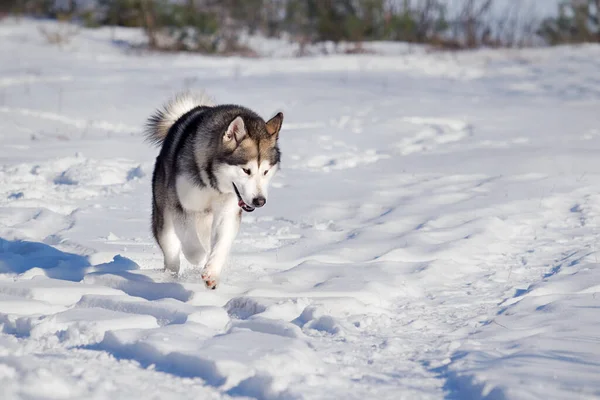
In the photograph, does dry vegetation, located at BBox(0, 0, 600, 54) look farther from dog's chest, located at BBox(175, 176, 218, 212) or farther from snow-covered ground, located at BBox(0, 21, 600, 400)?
dog's chest, located at BBox(175, 176, 218, 212)

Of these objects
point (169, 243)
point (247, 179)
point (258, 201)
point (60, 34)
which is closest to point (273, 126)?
point (247, 179)

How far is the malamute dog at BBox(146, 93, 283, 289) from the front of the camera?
13.4ft

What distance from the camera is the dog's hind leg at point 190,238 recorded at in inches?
169

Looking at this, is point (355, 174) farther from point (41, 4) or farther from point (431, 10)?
point (41, 4)

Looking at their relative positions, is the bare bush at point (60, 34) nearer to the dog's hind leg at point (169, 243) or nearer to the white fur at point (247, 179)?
the dog's hind leg at point (169, 243)

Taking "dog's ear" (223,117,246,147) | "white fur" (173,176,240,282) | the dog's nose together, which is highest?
"dog's ear" (223,117,246,147)

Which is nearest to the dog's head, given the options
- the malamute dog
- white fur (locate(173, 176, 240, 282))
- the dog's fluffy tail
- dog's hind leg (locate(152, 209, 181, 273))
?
the malamute dog

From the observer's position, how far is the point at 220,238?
4156 millimetres

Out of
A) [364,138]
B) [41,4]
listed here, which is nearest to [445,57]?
[364,138]

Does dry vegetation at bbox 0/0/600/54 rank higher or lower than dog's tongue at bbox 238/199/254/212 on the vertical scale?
higher

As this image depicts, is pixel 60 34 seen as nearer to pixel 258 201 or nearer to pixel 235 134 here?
pixel 235 134

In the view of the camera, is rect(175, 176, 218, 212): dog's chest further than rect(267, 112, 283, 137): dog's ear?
No

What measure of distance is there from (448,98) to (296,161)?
13.4 ft

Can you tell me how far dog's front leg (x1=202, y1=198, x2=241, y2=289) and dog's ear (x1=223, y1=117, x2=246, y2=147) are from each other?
Answer: 1.08 feet
